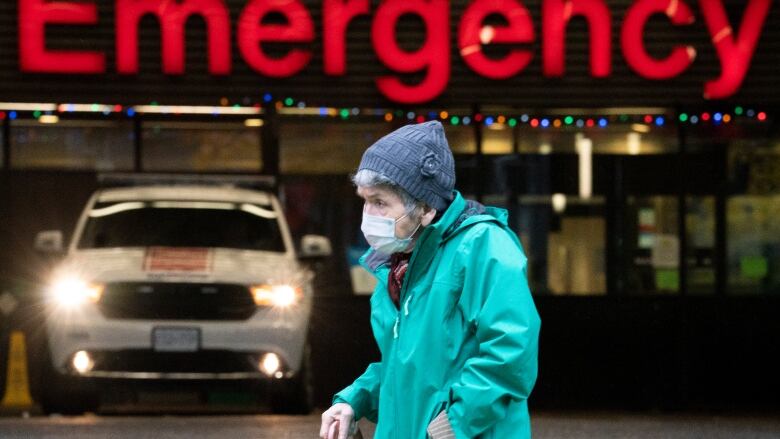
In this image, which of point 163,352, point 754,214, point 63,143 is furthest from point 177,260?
point 754,214

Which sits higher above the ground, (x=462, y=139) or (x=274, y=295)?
(x=462, y=139)

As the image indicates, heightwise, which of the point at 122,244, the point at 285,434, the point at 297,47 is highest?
the point at 297,47

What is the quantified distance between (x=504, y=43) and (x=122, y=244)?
12.8ft

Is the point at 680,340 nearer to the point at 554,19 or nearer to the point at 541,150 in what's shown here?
the point at 541,150

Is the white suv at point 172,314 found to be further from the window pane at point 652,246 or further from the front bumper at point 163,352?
the window pane at point 652,246

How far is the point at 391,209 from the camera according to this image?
395 centimetres

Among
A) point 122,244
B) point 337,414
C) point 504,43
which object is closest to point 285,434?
point 122,244

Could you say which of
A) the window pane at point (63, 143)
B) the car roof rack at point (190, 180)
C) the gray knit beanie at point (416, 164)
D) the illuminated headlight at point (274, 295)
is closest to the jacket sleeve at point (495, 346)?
the gray knit beanie at point (416, 164)

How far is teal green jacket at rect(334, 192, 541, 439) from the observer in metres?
3.61

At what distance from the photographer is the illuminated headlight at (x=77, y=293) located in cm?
1198

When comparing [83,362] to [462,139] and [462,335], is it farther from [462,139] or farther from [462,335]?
[462,335]

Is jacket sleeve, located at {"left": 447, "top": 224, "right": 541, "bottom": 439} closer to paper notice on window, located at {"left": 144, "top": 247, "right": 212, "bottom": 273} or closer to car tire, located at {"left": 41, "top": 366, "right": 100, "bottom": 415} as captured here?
paper notice on window, located at {"left": 144, "top": 247, "right": 212, "bottom": 273}

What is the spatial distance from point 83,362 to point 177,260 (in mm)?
1108

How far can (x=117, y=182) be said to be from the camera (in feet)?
43.7
